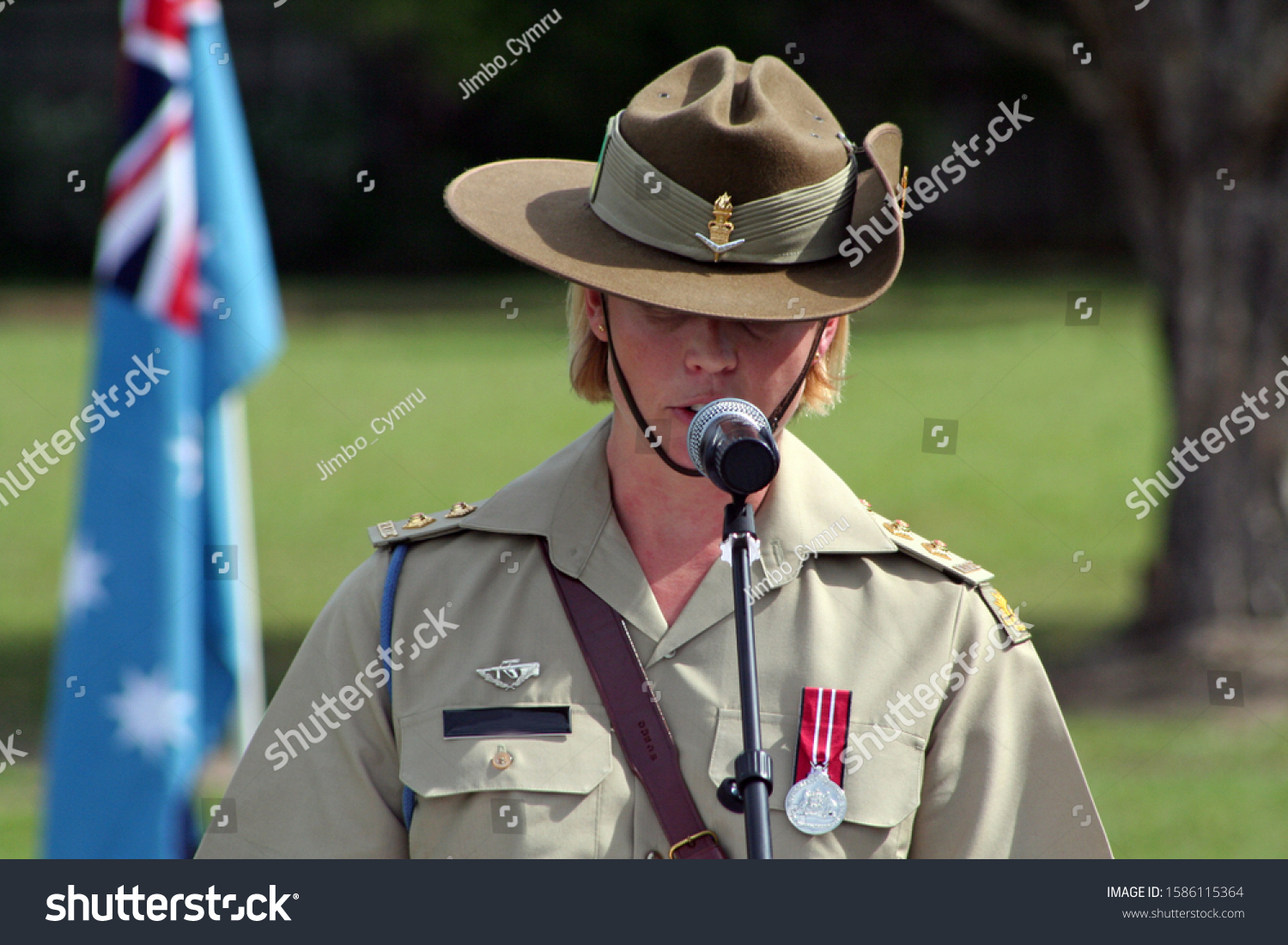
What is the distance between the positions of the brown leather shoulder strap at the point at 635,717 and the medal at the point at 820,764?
0.13 m

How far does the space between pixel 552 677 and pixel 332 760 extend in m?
0.32

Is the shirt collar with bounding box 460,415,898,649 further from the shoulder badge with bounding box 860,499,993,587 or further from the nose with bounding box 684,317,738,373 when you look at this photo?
the nose with bounding box 684,317,738,373

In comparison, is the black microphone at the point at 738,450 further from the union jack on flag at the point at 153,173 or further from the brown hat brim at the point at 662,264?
the union jack on flag at the point at 153,173

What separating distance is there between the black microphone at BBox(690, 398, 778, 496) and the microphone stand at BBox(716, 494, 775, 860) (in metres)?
0.04

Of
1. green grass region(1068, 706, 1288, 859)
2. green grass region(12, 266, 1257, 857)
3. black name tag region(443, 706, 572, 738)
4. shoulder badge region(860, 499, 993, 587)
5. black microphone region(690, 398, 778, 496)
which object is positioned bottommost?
black name tag region(443, 706, 572, 738)

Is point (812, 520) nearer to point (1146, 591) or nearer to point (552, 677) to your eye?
point (552, 677)

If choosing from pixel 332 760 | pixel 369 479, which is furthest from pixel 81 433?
pixel 369 479

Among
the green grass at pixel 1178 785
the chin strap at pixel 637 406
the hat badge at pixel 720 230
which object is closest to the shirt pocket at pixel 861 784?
the chin strap at pixel 637 406

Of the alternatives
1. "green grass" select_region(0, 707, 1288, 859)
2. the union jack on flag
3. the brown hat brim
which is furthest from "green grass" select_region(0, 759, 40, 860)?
the brown hat brim

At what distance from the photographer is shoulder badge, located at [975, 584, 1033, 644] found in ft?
7.05

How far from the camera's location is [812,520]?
2248 mm

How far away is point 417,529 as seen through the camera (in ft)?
7.47

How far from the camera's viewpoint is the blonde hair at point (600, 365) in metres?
2.36
